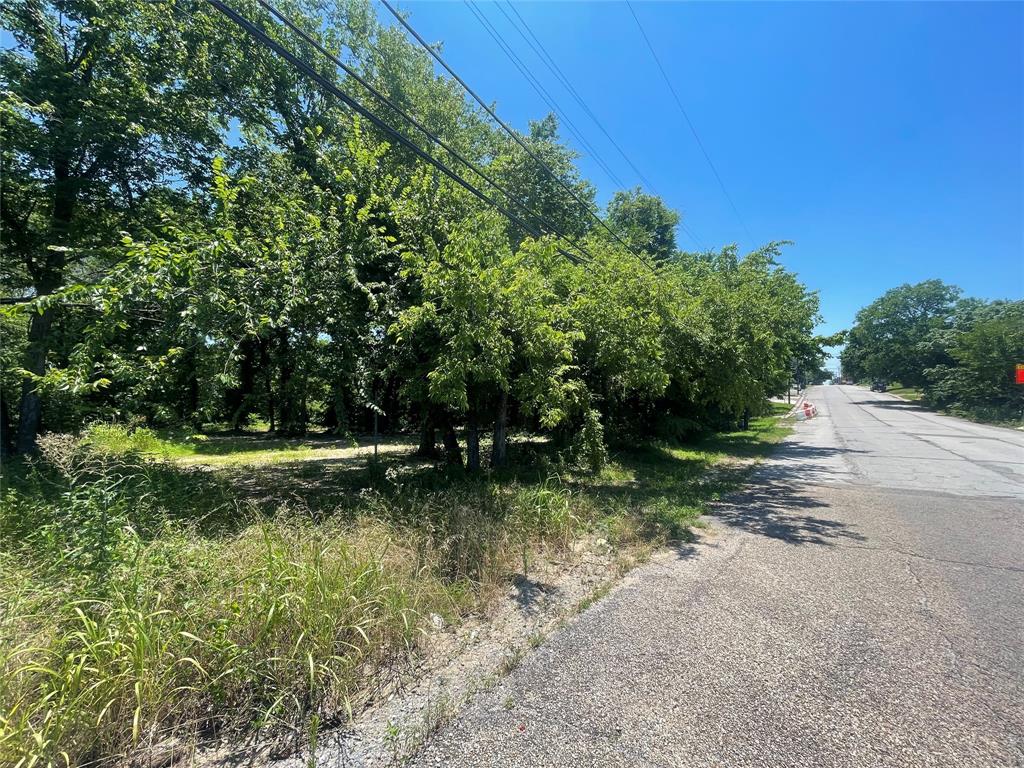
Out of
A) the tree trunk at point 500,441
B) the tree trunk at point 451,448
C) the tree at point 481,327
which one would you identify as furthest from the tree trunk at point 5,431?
the tree trunk at point 500,441

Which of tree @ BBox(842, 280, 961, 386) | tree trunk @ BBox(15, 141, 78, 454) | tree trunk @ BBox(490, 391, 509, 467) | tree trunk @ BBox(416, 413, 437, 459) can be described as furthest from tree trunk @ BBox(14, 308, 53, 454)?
tree @ BBox(842, 280, 961, 386)

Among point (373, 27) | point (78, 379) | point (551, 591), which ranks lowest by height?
point (551, 591)

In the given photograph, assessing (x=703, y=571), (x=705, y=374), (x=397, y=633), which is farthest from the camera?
(x=705, y=374)

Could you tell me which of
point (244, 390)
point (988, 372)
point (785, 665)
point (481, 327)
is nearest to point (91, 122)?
point (244, 390)

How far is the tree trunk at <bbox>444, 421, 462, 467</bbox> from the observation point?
877 centimetres

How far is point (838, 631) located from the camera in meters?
3.27

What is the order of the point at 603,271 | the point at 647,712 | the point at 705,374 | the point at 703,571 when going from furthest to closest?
1. the point at 705,374
2. the point at 603,271
3. the point at 703,571
4. the point at 647,712

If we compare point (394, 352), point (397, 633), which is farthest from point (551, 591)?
point (394, 352)

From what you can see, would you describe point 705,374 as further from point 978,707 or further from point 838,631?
point 978,707

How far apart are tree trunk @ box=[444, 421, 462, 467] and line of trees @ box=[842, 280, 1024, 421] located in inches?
1356

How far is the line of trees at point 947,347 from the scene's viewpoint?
2759 centimetres

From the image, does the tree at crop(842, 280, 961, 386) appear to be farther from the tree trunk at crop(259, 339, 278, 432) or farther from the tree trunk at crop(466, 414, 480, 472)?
the tree trunk at crop(259, 339, 278, 432)

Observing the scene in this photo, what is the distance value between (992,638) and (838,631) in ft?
3.52

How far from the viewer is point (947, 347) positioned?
3538 centimetres
